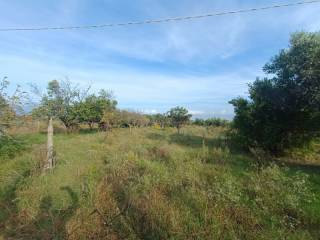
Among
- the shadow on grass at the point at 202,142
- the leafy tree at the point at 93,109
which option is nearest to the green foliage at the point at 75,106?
the leafy tree at the point at 93,109

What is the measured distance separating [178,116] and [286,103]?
15.6 meters

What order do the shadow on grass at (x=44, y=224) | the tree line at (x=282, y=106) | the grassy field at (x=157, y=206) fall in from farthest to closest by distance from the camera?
the tree line at (x=282, y=106)
the shadow on grass at (x=44, y=224)
the grassy field at (x=157, y=206)

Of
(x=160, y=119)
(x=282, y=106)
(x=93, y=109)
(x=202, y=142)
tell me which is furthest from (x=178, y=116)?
(x=282, y=106)

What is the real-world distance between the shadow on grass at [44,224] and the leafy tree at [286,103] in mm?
6923

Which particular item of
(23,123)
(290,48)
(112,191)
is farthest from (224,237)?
(290,48)

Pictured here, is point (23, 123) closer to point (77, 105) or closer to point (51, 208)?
point (51, 208)

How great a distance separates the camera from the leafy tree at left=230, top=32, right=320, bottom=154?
21.6 ft

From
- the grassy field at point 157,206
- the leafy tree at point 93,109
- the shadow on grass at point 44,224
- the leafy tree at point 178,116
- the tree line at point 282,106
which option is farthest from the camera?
the leafy tree at point 178,116

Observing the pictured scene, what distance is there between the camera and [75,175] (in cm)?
543

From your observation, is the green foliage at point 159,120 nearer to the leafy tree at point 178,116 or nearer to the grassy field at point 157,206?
the leafy tree at point 178,116

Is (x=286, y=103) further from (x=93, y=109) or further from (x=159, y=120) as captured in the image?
(x=159, y=120)

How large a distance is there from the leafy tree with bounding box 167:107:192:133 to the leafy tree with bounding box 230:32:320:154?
13.2m

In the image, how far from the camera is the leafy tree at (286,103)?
6.59 meters

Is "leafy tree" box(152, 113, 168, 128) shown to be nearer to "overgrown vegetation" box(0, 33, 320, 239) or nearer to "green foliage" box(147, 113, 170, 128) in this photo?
"green foliage" box(147, 113, 170, 128)
